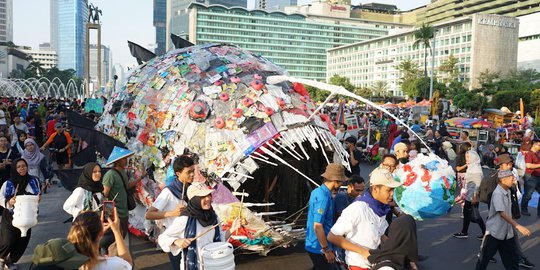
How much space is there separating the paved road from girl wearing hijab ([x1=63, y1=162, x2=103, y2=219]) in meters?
1.56

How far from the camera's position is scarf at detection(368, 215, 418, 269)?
316 centimetres

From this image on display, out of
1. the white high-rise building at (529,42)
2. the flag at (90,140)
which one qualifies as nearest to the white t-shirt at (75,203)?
the flag at (90,140)

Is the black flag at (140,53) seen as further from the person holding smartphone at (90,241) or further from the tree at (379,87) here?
the tree at (379,87)

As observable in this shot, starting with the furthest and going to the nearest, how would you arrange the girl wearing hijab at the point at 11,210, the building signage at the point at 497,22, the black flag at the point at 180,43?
the building signage at the point at 497,22 < the black flag at the point at 180,43 < the girl wearing hijab at the point at 11,210

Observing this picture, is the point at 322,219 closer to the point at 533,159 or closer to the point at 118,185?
the point at 118,185

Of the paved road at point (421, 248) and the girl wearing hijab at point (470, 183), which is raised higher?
the girl wearing hijab at point (470, 183)

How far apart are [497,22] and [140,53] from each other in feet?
301

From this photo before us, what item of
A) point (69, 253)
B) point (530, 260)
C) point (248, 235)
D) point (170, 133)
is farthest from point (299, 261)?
point (69, 253)

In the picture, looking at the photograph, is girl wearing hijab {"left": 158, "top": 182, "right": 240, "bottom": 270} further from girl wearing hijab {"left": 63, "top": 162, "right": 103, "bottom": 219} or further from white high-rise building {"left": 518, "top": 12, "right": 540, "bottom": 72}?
white high-rise building {"left": 518, "top": 12, "right": 540, "bottom": 72}

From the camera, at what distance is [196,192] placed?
411cm

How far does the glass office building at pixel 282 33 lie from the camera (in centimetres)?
11081

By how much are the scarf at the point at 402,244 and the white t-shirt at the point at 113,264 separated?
1.80m

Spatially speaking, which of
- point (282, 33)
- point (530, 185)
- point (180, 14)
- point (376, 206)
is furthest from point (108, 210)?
point (180, 14)

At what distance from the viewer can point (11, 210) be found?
19.4ft
